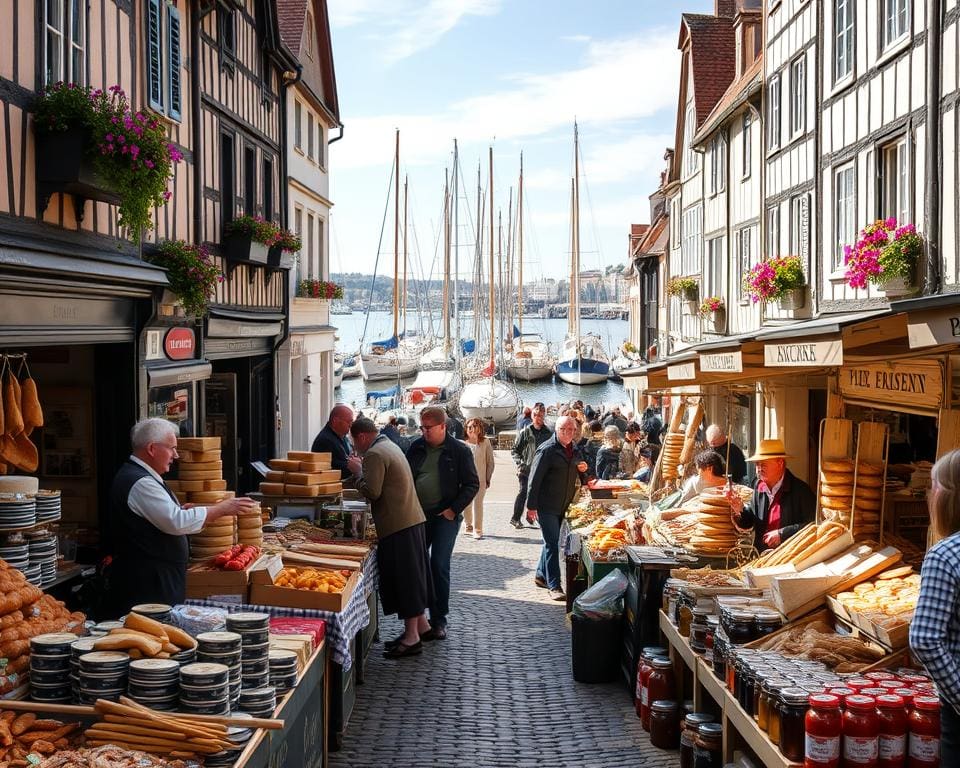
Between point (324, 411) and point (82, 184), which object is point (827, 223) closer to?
point (82, 184)

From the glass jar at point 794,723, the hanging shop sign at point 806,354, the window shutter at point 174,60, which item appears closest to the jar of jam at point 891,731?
the glass jar at point 794,723

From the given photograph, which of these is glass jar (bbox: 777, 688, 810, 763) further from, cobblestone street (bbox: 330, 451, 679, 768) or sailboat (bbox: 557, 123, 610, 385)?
sailboat (bbox: 557, 123, 610, 385)

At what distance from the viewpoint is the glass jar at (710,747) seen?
6.58 metres

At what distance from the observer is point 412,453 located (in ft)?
34.9

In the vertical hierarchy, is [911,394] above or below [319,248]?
below

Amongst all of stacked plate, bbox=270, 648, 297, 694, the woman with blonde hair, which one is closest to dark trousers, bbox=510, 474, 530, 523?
the woman with blonde hair

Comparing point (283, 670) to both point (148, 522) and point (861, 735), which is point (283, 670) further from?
point (861, 735)

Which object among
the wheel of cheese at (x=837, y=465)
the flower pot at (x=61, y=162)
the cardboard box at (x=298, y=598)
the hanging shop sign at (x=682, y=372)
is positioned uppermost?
the flower pot at (x=61, y=162)

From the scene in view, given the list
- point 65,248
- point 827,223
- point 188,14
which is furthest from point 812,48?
point 65,248

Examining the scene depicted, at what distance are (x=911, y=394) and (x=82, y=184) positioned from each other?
239 inches

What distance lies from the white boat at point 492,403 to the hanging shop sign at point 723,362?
124 feet

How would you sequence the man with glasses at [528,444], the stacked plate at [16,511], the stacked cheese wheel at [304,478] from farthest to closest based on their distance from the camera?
the man with glasses at [528,444]
the stacked cheese wheel at [304,478]
the stacked plate at [16,511]

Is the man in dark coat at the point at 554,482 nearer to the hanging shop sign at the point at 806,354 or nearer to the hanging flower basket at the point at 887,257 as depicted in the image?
the hanging flower basket at the point at 887,257

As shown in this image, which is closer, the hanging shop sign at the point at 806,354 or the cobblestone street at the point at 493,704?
the hanging shop sign at the point at 806,354
